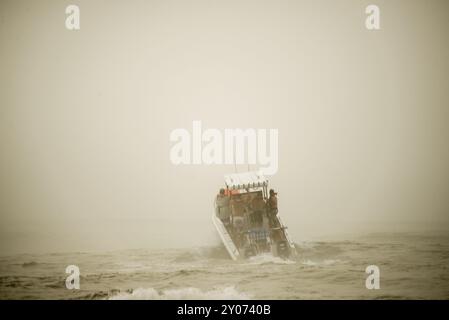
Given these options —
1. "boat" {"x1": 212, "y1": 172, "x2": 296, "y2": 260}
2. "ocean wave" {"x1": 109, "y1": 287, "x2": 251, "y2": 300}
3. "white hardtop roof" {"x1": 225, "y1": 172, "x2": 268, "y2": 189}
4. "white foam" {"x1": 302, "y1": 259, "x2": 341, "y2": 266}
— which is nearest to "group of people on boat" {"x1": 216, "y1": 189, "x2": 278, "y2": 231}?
"boat" {"x1": 212, "y1": 172, "x2": 296, "y2": 260}

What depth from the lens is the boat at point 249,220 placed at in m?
9.44

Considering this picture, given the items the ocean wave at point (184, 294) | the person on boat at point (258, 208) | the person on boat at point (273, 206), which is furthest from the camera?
the person on boat at point (258, 208)

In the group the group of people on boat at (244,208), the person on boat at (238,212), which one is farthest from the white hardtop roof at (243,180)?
the person on boat at (238,212)

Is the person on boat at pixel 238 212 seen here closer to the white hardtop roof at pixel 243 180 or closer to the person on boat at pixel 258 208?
the person on boat at pixel 258 208

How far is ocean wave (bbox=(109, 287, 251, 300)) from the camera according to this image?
8656 mm

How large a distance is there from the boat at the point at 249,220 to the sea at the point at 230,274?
0.21m

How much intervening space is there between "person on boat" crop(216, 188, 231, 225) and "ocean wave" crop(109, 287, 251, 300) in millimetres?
1453

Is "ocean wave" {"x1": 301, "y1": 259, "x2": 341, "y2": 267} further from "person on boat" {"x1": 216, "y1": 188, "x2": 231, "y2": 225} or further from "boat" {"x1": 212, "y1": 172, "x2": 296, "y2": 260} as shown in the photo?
"person on boat" {"x1": 216, "y1": 188, "x2": 231, "y2": 225}

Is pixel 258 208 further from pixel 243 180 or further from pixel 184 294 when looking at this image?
pixel 184 294

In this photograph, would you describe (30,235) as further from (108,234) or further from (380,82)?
(380,82)

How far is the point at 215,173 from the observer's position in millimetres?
9523

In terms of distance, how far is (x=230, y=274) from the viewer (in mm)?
9070

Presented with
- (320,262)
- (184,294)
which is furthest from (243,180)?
(184,294)

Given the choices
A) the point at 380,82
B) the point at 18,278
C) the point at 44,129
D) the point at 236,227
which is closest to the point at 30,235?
the point at 18,278
